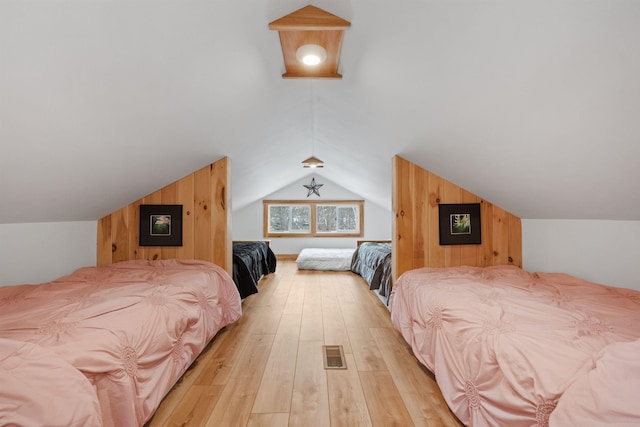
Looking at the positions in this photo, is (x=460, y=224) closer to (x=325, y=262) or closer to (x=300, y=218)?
(x=325, y=262)

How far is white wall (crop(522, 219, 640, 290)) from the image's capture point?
82.6 inches

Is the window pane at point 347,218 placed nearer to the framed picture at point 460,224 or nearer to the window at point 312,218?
the window at point 312,218

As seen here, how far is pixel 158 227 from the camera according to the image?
316cm

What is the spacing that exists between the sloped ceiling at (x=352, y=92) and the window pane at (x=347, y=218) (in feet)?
15.0

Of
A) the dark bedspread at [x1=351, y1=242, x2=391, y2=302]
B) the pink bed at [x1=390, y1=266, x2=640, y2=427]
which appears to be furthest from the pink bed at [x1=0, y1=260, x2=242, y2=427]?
the dark bedspread at [x1=351, y1=242, x2=391, y2=302]

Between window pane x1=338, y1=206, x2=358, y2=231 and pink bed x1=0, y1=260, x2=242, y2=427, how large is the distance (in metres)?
4.83

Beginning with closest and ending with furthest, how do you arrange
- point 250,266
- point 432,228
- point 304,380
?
point 304,380 < point 432,228 < point 250,266

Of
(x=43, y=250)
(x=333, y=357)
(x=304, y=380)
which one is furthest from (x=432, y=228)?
(x=43, y=250)

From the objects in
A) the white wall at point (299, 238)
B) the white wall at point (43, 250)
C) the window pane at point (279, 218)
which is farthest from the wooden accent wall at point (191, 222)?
the window pane at point (279, 218)

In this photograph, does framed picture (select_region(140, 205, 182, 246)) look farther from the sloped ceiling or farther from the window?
the window

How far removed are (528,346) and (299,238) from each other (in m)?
6.04

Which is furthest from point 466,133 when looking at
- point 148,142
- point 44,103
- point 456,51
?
point 44,103

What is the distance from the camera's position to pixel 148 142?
2.10 metres

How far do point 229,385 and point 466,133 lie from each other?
2.21 m
